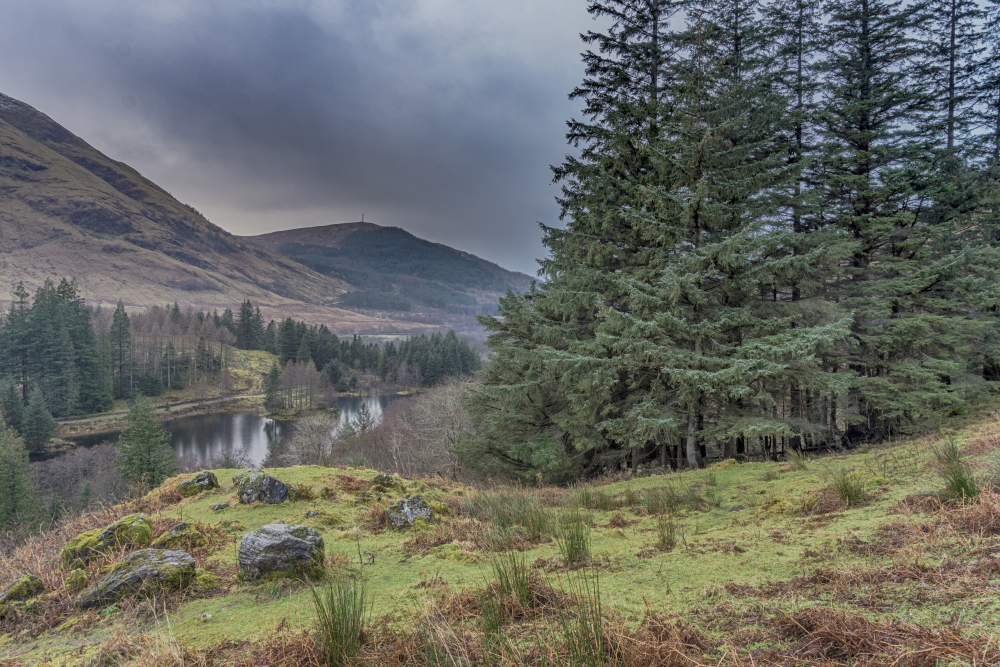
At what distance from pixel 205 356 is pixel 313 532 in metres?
91.2

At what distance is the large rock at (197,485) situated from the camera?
23.2 feet

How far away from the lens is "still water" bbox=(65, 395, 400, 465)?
43.5m

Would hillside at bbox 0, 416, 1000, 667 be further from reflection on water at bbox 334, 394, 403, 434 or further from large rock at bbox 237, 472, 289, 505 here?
reflection on water at bbox 334, 394, 403, 434

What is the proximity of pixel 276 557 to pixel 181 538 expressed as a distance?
1807 millimetres

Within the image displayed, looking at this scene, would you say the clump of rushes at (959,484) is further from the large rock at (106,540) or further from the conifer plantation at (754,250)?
the large rock at (106,540)

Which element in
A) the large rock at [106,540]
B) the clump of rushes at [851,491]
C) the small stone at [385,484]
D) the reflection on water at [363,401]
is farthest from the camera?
the reflection on water at [363,401]

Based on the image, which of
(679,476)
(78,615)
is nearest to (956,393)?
(679,476)

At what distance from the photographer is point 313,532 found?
410 cm

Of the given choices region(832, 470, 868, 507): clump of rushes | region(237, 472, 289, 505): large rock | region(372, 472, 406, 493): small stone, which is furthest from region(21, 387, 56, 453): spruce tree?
region(832, 470, 868, 507): clump of rushes

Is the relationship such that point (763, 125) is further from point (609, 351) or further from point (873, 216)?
point (609, 351)

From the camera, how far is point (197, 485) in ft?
23.5

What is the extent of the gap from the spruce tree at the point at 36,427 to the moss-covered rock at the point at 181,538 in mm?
57613

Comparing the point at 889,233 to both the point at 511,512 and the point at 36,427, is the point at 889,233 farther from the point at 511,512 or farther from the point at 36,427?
the point at 36,427

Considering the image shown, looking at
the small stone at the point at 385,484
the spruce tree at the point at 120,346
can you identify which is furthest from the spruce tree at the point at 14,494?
the spruce tree at the point at 120,346
